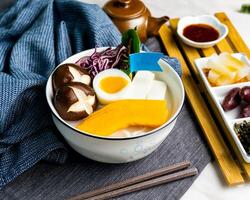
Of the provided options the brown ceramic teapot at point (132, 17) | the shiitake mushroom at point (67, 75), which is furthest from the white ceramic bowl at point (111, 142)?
the brown ceramic teapot at point (132, 17)

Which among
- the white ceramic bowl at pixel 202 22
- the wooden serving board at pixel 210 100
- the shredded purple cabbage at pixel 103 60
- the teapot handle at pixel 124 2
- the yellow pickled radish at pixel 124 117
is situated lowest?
the wooden serving board at pixel 210 100

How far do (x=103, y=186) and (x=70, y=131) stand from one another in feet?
0.47

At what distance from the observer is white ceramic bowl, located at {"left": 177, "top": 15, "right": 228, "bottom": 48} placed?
128cm

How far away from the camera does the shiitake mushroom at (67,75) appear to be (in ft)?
3.12

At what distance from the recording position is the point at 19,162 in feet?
3.11

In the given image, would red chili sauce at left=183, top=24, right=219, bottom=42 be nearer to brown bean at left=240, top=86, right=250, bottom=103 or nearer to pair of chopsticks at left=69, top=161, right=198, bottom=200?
brown bean at left=240, top=86, right=250, bottom=103

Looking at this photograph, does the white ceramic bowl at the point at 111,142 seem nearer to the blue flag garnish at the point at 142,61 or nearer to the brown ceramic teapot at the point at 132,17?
the blue flag garnish at the point at 142,61

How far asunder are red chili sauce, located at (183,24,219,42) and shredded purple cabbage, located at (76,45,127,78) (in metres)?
0.34

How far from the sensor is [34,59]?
111 cm

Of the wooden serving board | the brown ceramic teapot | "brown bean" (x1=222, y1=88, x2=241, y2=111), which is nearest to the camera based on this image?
the wooden serving board

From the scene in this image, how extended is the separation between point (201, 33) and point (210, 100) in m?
0.28

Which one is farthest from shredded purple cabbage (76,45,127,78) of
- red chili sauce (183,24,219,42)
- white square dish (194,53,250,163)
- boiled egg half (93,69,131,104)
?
red chili sauce (183,24,219,42)

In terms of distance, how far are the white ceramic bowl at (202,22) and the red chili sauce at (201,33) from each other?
0.04 ft

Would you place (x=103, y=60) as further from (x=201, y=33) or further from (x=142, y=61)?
(x=201, y=33)
